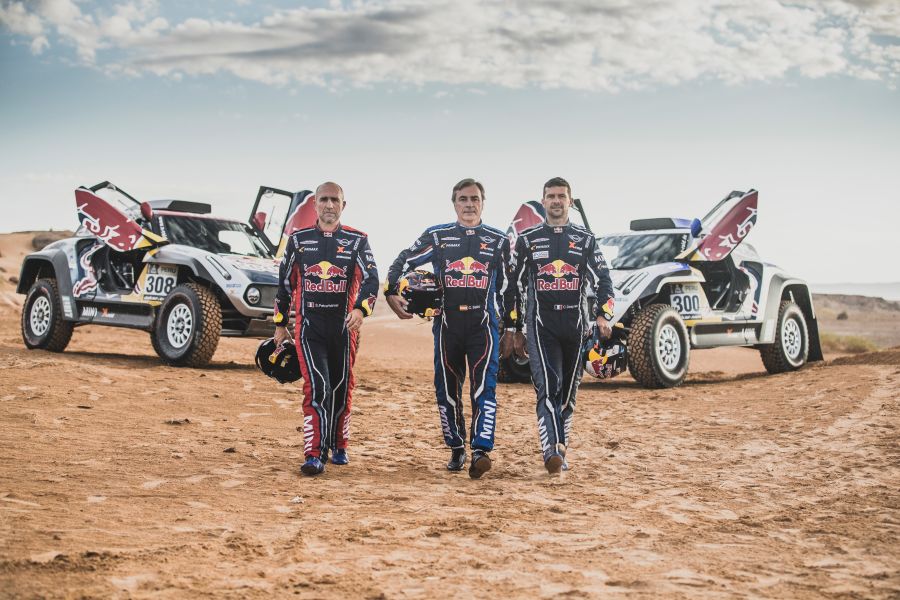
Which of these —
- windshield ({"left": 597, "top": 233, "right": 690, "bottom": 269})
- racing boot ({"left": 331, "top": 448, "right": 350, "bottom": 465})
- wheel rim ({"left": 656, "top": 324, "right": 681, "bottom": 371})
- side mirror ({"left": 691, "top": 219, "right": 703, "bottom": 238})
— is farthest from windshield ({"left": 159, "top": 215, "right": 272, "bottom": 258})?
racing boot ({"left": 331, "top": 448, "right": 350, "bottom": 465})

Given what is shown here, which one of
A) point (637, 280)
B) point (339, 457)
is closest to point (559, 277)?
point (339, 457)

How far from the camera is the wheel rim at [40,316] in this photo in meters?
13.9

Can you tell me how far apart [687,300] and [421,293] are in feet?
22.2

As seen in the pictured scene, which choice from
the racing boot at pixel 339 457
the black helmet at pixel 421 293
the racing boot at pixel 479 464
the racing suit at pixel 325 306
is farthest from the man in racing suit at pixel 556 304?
the racing boot at pixel 339 457

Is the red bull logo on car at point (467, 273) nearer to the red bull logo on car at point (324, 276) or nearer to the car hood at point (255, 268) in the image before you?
the red bull logo on car at point (324, 276)

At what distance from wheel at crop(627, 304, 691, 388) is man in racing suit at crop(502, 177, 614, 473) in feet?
16.0

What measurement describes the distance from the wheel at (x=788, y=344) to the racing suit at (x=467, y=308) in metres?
8.66

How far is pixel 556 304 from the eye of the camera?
6.46 meters

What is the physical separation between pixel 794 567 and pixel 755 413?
586 centimetres

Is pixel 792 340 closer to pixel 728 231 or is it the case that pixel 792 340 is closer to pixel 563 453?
pixel 728 231

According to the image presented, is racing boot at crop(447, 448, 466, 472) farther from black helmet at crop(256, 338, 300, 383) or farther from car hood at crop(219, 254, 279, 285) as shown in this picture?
car hood at crop(219, 254, 279, 285)

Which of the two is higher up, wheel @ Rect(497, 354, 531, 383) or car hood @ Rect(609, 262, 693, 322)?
car hood @ Rect(609, 262, 693, 322)

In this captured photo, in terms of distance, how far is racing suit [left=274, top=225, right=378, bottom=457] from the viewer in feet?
Result: 20.8

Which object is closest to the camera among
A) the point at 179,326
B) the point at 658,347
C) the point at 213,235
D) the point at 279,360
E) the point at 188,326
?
the point at 279,360
